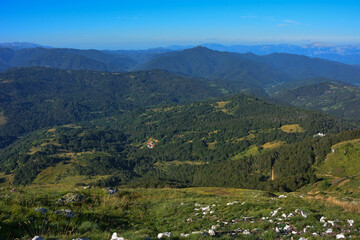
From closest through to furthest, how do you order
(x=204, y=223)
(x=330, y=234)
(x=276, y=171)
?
(x=330, y=234), (x=204, y=223), (x=276, y=171)

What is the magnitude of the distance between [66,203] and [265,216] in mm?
16631

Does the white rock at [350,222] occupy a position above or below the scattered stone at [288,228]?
below

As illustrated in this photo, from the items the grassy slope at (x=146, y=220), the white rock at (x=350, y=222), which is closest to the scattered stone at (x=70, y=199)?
the grassy slope at (x=146, y=220)

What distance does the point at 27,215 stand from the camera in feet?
37.1

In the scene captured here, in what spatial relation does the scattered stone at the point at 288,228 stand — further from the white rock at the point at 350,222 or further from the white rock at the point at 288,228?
the white rock at the point at 350,222

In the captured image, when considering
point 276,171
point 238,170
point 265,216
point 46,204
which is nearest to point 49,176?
point 238,170

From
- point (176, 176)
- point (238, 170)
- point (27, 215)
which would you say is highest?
point (27, 215)

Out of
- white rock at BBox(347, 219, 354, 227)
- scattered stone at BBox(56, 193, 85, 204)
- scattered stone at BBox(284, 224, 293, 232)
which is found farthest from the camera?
scattered stone at BBox(56, 193, 85, 204)

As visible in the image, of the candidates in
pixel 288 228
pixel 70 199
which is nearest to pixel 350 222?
pixel 288 228

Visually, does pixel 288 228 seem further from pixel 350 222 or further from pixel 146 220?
pixel 146 220

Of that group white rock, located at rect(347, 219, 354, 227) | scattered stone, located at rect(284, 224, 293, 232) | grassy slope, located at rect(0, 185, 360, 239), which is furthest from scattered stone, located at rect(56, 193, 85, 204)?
white rock, located at rect(347, 219, 354, 227)

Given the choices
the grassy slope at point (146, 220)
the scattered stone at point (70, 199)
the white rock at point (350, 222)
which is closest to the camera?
the grassy slope at point (146, 220)

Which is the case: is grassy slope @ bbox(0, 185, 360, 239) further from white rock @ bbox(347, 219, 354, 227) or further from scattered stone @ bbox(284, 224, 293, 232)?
scattered stone @ bbox(284, 224, 293, 232)

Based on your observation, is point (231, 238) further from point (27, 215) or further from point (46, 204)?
point (46, 204)
